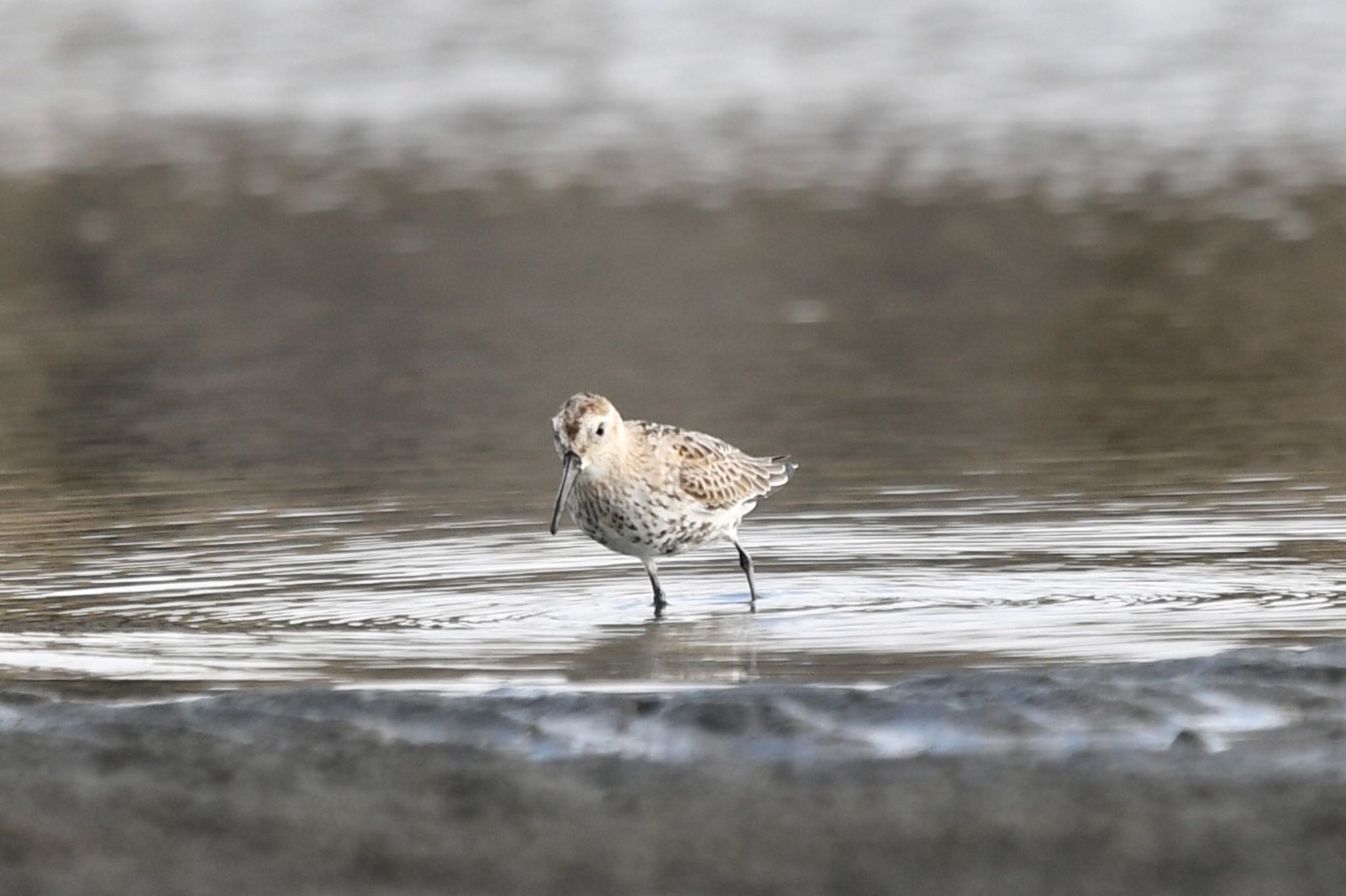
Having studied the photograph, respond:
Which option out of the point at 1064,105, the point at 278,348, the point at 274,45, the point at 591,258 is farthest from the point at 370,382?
the point at 274,45

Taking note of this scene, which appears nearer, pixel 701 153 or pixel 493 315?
pixel 493 315

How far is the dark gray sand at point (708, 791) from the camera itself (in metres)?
5.49

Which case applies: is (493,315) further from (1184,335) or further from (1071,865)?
(1071,865)

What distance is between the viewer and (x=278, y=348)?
1698 cm

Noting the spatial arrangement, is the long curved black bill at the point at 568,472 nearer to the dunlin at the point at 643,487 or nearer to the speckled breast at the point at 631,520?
the dunlin at the point at 643,487

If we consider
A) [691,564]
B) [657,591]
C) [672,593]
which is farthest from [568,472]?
[691,564]

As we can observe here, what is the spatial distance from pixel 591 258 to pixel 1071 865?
581 inches

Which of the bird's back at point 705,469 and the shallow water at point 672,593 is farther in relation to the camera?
the bird's back at point 705,469

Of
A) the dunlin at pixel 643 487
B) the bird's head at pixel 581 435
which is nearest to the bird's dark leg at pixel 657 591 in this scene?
the dunlin at pixel 643 487

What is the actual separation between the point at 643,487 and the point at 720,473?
1.74ft

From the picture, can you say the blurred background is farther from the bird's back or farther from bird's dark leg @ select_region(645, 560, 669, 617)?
A: bird's dark leg @ select_region(645, 560, 669, 617)

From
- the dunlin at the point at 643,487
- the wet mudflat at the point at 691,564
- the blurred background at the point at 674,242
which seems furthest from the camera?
the blurred background at the point at 674,242

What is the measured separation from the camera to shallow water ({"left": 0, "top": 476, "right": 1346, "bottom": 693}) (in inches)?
321

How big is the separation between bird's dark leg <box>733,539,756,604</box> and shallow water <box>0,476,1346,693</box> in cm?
7
